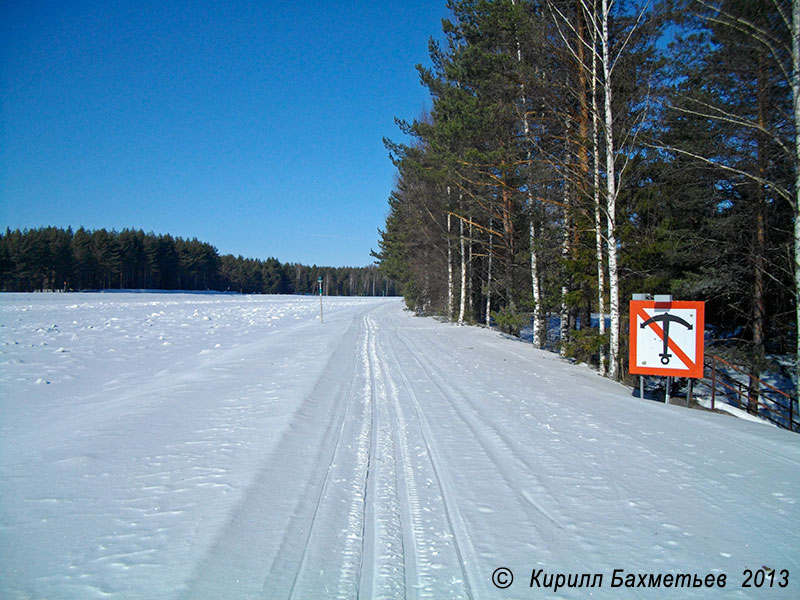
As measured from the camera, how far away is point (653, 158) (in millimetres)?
11234

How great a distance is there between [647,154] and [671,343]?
19.3 feet

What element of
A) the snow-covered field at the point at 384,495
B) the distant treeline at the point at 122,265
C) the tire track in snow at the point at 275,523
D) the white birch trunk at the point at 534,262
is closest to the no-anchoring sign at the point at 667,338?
the snow-covered field at the point at 384,495

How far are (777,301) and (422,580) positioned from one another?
16.0 meters

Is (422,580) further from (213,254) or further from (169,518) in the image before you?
(213,254)

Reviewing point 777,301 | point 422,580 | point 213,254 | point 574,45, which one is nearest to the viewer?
point 422,580

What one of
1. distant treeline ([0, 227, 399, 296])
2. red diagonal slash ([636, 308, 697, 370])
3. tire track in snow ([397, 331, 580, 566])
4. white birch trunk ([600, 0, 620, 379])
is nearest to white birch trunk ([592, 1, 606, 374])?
white birch trunk ([600, 0, 620, 379])

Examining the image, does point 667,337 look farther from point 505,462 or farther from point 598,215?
point 505,462

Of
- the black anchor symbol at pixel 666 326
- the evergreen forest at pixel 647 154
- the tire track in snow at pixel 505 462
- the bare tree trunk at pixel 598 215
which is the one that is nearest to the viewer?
the tire track in snow at pixel 505 462

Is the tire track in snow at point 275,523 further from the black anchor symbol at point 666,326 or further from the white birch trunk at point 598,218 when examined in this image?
the white birch trunk at point 598,218

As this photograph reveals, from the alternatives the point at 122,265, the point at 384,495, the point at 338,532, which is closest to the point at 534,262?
the point at 384,495

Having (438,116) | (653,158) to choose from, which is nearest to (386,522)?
(653,158)

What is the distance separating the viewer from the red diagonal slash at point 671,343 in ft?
24.3

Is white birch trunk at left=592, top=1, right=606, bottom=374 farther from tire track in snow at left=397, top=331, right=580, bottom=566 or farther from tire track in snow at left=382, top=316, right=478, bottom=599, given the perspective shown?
tire track in snow at left=382, top=316, right=478, bottom=599

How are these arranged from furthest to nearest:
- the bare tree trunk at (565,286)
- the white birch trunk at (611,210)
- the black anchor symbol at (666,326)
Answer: the bare tree trunk at (565,286), the white birch trunk at (611,210), the black anchor symbol at (666,326)
